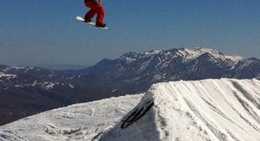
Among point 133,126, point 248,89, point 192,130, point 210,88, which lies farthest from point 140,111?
point 248,89

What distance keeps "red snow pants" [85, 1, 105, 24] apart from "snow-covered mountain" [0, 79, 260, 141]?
4.90 meters

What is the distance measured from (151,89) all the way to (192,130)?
2.58m

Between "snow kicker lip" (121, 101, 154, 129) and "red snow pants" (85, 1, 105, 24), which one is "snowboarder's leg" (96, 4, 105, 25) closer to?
"red snow pants" (85, 1, 105, 24)

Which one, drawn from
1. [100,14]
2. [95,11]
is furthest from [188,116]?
[95,11]

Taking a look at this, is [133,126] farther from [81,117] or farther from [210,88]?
[81,117]

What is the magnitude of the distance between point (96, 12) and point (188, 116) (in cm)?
850

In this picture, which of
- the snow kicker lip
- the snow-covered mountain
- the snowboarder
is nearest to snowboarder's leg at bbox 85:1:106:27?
the snowboarder

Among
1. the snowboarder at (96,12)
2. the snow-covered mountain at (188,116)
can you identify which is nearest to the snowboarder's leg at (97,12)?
the snowboarder at (96,12)

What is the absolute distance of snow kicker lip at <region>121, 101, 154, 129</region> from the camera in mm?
14414

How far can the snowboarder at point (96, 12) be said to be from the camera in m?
19.3

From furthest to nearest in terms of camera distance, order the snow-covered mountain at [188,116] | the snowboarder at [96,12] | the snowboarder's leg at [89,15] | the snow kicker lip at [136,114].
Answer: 1. the snowboarder's leg at [89,15]
2. the snowboarder at [96,12]
3. the snow kicker lip at [136,114]
4. the snow-covered mountain at [188,116]

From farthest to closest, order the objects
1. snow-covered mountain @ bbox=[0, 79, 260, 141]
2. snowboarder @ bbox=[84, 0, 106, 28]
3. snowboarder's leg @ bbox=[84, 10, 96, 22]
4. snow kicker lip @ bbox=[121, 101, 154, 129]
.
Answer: snowboarder's leg @ bbox=[84, 10, 96, 22], snowboarder @ bbox=[84, 0, 106, 28], snow kicker lip @ bbox=[121, 101, 154, 129], snow-covered mountain @ bbox=[0, 79, 260, 141]

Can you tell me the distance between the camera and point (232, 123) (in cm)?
1569

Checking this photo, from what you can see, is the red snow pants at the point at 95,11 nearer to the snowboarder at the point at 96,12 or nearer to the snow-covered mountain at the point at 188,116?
the snowboarder at the point at 96,12
